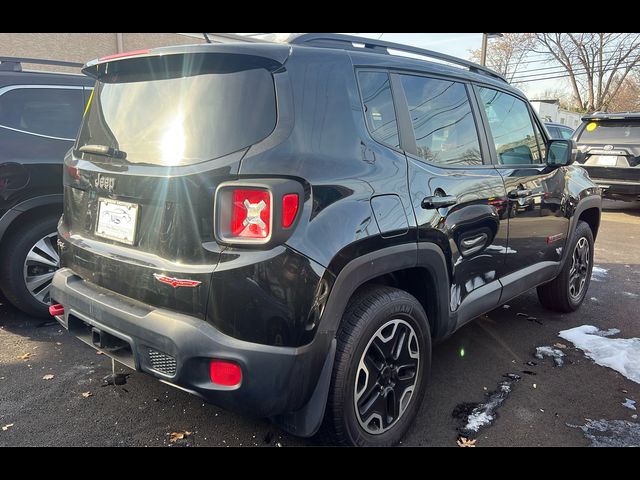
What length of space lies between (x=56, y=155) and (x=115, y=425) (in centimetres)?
223

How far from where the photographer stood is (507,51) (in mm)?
35250

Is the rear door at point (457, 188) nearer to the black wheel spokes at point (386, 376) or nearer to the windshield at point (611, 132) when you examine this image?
the black wheel spokes at point (386, 376)

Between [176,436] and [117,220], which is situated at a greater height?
[117,220]

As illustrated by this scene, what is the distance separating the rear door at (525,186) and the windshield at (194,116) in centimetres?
180

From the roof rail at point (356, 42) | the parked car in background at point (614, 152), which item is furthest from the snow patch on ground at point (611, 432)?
the parked car in background at point (614, 152)

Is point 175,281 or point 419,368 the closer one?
point 175,281

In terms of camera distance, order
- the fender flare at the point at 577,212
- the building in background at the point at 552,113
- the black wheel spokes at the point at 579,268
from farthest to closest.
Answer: the building in background at the point at 552,113
the black wheel spokes at the point at 579,268
the fender flare at the point at 577,212

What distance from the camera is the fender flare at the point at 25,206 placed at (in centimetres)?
358

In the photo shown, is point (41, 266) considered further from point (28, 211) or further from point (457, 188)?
point (457, 188)

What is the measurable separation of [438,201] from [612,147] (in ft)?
27.4

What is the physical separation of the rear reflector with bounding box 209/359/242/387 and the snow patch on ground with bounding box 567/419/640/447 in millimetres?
1930

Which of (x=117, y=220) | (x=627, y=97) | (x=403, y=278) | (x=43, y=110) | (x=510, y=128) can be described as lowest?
(x=403, y=278)

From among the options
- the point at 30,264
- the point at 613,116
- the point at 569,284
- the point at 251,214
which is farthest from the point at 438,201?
the point at 613,116

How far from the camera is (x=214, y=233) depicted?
1.90 metres
